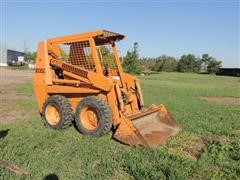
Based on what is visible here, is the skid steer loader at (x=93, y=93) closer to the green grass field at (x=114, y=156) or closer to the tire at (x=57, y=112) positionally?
the tire at (x=57, y=112)

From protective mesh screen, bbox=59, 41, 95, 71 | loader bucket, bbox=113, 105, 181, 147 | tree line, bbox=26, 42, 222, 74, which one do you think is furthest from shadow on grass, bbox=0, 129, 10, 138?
tree line, bbox=26, 42, 222, 74

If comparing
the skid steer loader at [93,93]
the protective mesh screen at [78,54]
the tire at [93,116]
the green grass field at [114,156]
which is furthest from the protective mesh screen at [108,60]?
the green grass field at [114,156]

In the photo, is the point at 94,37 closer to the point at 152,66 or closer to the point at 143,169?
the point at 143,169

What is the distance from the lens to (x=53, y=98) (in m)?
7.10

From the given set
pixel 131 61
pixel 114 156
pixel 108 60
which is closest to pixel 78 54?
pixel 108 60

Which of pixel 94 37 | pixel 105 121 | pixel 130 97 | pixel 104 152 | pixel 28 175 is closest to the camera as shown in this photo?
pixel 28 175

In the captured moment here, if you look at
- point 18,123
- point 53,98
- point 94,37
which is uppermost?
point 94,37

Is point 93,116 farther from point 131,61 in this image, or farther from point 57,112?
point 131,61

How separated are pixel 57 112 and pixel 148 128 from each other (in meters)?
2.31

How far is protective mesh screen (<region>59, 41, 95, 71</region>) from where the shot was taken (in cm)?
687

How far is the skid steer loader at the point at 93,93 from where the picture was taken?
6.15 m

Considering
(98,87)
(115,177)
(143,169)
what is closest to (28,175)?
(115,177)

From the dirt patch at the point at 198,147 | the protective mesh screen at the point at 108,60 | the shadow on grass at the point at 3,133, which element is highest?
the protective mesh screen at the point at 108,60

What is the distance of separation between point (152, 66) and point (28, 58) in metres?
29.5
